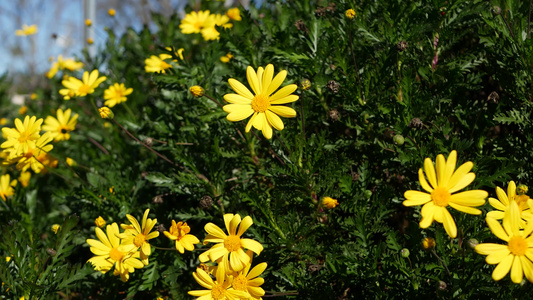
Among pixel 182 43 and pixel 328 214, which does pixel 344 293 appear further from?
pixel 182 43

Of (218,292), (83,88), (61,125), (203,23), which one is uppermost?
(203,23)

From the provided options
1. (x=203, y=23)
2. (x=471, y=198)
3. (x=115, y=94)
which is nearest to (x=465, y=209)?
(x=471, y=198)

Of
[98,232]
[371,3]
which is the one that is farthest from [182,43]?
[98,232]

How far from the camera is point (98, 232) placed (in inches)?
77.7

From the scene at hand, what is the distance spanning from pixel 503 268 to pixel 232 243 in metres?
0.92

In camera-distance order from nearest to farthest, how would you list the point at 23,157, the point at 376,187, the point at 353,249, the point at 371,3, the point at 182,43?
the point at 353,249 → the point at 376,187 → the point at 371,3 → the point at 23,157 → the point at 182,43

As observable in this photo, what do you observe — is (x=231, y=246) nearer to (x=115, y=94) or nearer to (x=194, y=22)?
(x=115, y=94)

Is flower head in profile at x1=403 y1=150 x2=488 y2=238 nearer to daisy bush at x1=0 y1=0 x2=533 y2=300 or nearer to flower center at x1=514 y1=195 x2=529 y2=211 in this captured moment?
daisy bush at x1=0 y1=0 x2=533 y2=300

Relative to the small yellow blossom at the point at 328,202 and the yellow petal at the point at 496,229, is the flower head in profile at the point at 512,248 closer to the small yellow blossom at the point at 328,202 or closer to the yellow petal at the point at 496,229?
the yellow petal at the point at 496,229

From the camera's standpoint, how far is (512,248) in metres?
1.33

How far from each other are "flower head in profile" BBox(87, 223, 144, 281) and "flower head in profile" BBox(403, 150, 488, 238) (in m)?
1.19

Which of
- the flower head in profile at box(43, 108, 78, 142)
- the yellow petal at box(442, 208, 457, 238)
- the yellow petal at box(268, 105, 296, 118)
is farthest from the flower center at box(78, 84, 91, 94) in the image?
the yellow petal at box(442, 208, 457, 238)

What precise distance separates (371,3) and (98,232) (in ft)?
5.87

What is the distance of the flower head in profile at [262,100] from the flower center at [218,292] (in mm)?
606
